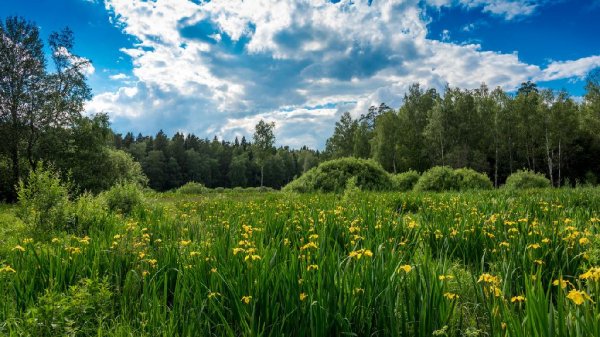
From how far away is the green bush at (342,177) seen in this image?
2377 cm

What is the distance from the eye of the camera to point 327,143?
78438mm

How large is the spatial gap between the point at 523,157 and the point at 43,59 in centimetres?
5790

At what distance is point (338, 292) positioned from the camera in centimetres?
281

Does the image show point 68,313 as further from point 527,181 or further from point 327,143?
point 327,143

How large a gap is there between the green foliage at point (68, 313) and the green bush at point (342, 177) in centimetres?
2002

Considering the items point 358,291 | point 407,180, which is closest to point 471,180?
point 407,180

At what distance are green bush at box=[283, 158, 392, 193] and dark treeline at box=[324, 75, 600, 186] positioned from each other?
29838 mm

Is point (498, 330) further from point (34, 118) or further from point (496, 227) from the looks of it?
point (34, 118)

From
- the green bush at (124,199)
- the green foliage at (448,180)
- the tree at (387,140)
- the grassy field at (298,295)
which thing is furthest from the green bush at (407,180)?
the tree at (387,140)

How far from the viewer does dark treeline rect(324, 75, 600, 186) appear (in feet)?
158

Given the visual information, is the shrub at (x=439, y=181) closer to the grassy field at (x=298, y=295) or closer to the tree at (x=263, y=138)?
the grassy field at (x=298, y=295)

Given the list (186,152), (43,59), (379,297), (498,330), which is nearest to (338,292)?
(379,297)

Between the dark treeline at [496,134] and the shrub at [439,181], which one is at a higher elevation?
the dark treeline at [496,134]

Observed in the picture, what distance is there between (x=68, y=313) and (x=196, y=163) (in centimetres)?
9902
